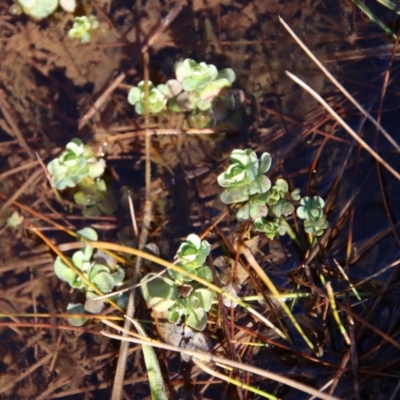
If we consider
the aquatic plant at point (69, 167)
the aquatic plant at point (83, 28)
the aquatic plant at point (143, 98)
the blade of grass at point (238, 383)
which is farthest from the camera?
the aquatic plant at point (83, 28)

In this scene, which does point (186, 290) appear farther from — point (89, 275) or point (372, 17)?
point (372, 17)

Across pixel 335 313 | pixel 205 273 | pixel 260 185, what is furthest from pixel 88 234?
pixel 335 313

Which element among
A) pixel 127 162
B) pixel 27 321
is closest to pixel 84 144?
pixel 127 162

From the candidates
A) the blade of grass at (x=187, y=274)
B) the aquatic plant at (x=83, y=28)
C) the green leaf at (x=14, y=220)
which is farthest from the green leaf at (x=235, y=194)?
the aquatic plant at (x=83, y=28)

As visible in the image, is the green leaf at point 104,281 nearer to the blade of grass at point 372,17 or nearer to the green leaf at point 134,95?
the green leaf at point 134,95

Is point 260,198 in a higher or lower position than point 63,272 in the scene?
higher
